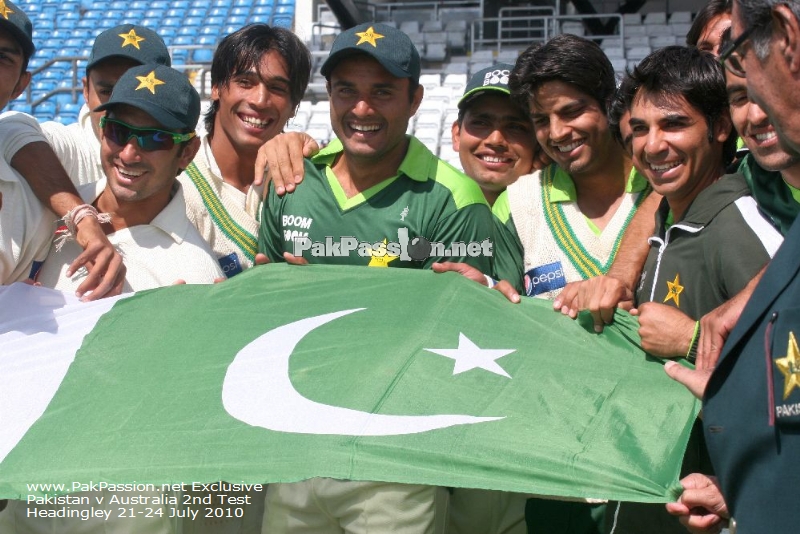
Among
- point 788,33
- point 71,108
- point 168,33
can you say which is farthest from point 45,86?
point 788,33

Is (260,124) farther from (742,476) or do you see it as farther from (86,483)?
(742,476)

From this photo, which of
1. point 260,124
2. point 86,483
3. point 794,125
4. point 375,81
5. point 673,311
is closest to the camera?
point 794,125

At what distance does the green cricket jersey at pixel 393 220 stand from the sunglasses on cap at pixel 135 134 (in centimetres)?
52

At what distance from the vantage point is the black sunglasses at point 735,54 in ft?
6.62

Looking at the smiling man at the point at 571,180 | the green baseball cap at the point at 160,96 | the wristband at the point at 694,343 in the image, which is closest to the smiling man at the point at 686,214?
the wristband at the point at 694,343

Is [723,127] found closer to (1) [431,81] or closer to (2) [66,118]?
(1) [431,81]

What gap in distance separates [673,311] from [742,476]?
40.6 inches

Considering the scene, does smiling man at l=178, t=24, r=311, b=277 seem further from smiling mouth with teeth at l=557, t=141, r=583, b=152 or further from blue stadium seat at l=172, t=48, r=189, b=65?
blue stadium seat at l=172, t=48, r=189, b=65

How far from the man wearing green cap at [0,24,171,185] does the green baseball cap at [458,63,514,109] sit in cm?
155

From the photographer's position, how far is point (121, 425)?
2.95 m

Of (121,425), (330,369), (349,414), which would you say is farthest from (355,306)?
(121,425)

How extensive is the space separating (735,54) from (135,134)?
2398 mm

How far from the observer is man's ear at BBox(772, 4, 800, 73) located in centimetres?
189

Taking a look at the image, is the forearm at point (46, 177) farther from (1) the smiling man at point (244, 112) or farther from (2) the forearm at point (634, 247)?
(2) the forearm at point (634, 247)
